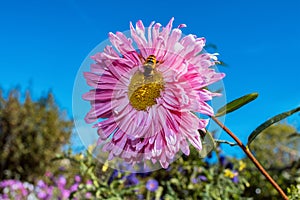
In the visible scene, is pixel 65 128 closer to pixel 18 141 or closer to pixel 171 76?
pixel 18 141

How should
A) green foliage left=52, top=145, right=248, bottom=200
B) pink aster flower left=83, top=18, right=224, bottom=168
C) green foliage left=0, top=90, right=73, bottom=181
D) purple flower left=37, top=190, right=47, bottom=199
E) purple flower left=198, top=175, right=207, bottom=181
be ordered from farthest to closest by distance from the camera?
green foliage left=0, top=90, right=73, bottom=181 → purple flower left=37, top=190, right=47, bottom=199 → purple flower left=198, top=175, right=207, bottom=181 → green foliage left=52, top=145, right=248, bottom=200 → pink aster flower left=83, top=18, right=224, bottom=168

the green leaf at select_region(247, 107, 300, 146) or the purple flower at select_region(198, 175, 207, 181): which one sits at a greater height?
the purple flower at select_region(198, 175, 207, 181)

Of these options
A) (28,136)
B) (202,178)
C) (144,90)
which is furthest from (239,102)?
(28,136)

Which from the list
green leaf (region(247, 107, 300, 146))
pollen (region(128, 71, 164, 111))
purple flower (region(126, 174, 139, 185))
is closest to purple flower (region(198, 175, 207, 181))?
purple flower (region(126, 174, 139, 185))

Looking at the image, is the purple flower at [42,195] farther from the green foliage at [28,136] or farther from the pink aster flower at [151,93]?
the pink aster flower at [151,93]

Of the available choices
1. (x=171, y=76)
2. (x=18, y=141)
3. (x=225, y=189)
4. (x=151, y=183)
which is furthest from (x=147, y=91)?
(x=18, y=141)

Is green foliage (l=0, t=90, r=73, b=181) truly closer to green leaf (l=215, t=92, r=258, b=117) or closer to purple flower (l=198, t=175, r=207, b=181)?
purple flower (l=198, t=175, r=207, b=181)

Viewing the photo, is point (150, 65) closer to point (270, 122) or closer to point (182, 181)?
point (270, 122)
